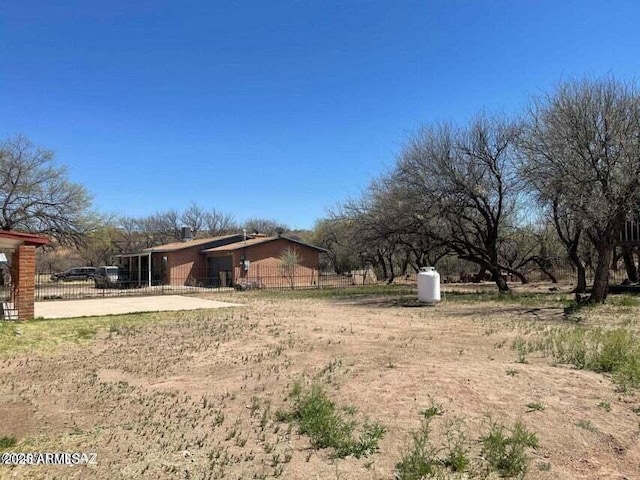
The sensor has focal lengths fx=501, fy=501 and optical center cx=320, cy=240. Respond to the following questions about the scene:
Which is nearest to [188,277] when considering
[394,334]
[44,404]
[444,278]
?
[444,278]

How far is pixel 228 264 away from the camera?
36.7m

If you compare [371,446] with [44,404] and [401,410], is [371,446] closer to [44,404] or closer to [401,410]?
[401,410]

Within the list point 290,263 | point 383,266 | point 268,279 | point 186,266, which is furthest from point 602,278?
point 186,266

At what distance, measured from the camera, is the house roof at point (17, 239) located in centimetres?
1292

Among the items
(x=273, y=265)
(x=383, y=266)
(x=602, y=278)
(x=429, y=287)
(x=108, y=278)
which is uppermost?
(x=273, y=265)

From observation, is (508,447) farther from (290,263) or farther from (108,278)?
(108,278)

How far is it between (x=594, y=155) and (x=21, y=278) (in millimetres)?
16568

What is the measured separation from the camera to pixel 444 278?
3759cm

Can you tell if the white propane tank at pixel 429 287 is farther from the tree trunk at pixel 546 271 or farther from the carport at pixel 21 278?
the tree trunk at pixel 546 271

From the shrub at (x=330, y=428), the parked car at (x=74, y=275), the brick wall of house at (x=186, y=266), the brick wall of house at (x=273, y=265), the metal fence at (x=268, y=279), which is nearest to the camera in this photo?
the shrub at (x=330, y=428)

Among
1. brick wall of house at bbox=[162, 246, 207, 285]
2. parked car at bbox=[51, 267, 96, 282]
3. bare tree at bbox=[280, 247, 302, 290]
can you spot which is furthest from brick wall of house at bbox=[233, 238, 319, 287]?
parked car at bbox=[51, 267, 96, 282]

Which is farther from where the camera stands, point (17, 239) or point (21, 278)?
point (21, 278)

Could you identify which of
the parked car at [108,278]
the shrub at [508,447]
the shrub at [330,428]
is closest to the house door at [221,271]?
the parked car at [108,278]

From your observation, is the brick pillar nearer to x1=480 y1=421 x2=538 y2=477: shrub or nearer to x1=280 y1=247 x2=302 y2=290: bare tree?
x1=480 y1=421 x2=538 y2=477: shrub
